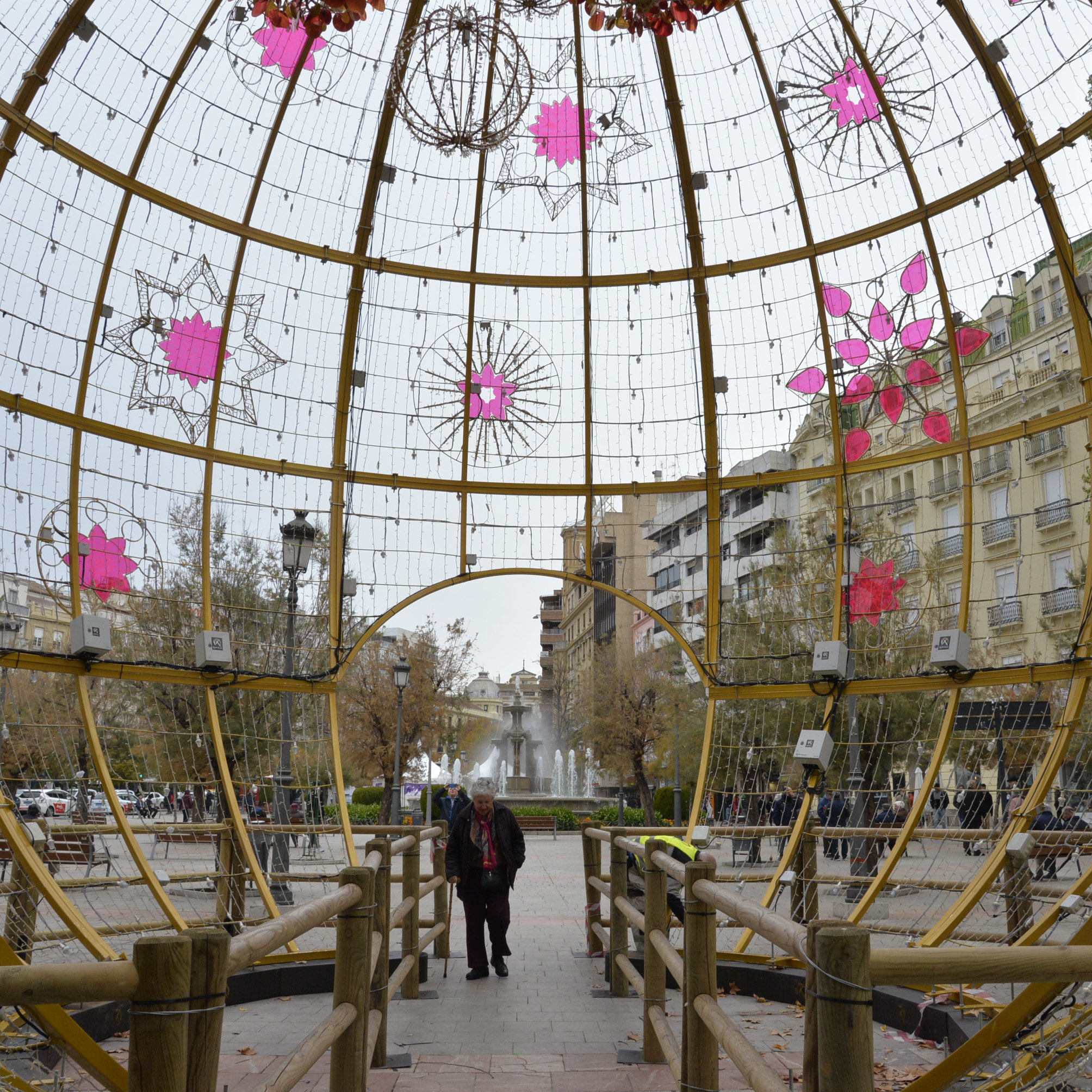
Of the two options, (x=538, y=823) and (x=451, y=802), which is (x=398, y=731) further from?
(x=538, y=823)

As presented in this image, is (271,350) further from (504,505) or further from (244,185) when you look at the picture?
(504,505)

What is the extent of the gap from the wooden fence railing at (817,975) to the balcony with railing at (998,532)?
4447 millimetres

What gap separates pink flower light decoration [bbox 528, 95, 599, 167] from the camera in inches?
384

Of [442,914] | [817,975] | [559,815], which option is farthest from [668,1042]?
[559,815]

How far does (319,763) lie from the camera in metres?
9.37

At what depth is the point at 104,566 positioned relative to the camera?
8.19 m

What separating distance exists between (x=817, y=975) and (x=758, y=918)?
78 centimetres

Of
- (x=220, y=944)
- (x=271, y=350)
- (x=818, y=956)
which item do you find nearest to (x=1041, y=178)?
(x=271, y=350)

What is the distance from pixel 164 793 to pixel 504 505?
4.02m

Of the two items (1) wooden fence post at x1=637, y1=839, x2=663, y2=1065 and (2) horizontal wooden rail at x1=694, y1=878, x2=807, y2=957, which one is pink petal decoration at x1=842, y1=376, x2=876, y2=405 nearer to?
(1) wooden fence post at x1=637, y1=839, x2=663, y2=1065

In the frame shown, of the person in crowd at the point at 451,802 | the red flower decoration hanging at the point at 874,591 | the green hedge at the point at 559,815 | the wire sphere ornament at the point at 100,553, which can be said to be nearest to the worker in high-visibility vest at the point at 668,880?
the red flower decoration hanging at the point at 874,591

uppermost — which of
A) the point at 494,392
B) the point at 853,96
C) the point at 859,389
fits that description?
the point at 853,96

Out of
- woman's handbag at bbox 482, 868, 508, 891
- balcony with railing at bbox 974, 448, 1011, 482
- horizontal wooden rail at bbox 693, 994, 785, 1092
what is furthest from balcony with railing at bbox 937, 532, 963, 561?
horizontal wooden rail at bbox 693, 994, 785, 1092

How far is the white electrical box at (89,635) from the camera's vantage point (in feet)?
24.5
